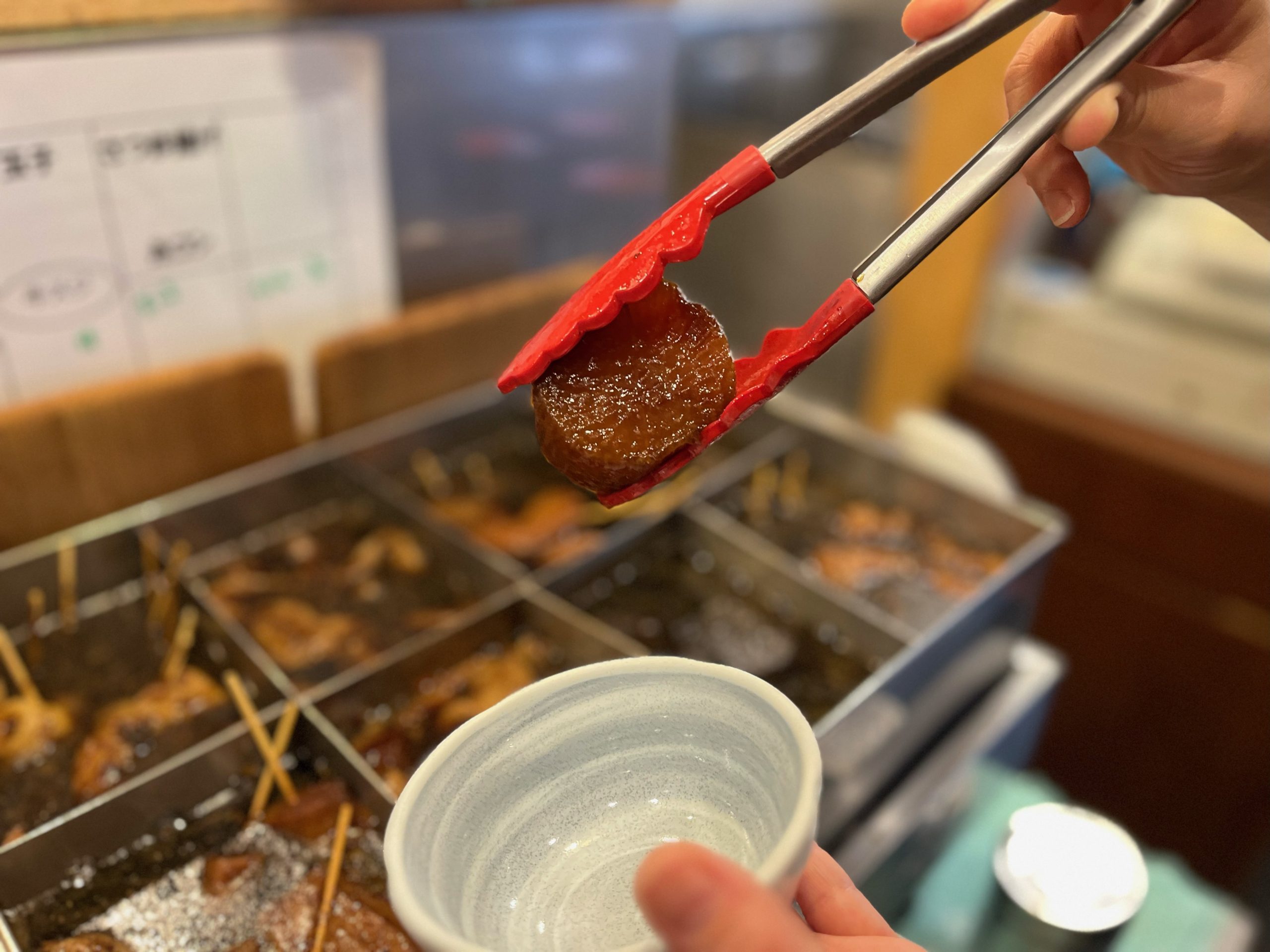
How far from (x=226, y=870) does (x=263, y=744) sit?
19cm

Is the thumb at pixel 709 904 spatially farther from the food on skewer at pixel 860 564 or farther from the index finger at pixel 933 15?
the food on skewer at pixel 860 564

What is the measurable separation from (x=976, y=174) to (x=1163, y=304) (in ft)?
8.06

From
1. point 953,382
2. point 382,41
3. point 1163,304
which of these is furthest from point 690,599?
point 1163,304

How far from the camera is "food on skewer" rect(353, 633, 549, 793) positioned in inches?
62.6

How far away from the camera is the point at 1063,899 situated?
146 cm

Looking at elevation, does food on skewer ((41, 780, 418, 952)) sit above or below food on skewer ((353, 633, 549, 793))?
above

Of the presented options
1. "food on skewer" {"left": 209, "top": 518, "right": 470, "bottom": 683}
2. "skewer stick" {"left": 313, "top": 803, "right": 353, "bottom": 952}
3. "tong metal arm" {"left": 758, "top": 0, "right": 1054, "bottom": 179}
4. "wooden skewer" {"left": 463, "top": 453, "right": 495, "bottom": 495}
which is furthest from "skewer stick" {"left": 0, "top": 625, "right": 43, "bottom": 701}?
"tong metal arm" {"left": 758, "top": 0, "right": 1054, "bottom": 179}

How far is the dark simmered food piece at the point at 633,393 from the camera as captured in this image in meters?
1.04

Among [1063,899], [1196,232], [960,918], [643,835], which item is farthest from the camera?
[1196,232]

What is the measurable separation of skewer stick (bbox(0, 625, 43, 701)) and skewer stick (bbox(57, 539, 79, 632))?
0.16 meters

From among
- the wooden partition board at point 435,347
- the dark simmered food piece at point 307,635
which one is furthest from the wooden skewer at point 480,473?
the dark simmered food piece at point 307,635

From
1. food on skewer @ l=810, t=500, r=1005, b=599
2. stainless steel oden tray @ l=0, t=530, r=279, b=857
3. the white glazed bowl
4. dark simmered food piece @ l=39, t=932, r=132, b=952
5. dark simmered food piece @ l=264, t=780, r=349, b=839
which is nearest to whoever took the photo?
the white glazed bowl

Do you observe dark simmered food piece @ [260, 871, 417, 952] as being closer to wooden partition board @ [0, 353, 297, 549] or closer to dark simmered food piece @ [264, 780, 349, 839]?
dark simmered food piece @ [264, 780, 349, 839]

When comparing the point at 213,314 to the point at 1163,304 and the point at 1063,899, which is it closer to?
the point at 1063,899
